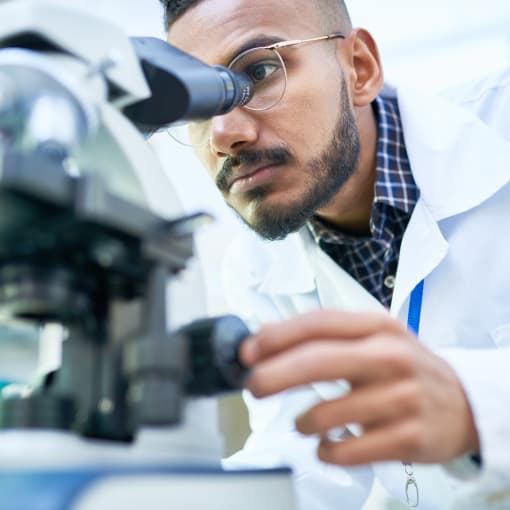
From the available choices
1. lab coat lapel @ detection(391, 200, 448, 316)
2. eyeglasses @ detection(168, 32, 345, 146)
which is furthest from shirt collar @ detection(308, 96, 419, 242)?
eyeglasses @ detection(168, 32, 345, 146)

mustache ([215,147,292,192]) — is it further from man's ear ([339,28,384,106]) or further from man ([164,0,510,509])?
man's ear ([339,28,384,106])

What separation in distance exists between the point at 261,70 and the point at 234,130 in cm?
17

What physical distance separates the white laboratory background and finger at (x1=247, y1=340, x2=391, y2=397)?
2.05 m

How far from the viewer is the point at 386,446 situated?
535 millimetres

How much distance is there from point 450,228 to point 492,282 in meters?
0.15

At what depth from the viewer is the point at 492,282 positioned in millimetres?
1240

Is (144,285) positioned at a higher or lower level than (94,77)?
lower

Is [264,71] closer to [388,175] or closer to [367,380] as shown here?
[388,175]

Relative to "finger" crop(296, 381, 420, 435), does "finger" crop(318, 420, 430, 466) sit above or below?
below

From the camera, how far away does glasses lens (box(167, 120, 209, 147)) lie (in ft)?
4.68

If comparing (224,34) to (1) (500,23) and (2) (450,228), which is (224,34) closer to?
(2) (450,228)

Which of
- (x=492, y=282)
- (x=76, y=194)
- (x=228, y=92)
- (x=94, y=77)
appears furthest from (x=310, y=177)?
(x=76, y=194)

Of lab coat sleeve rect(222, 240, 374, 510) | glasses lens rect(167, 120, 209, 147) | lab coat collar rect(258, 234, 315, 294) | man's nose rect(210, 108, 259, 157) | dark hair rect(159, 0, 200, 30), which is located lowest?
lab coat sleeve rect(222, 240, 374, 510)

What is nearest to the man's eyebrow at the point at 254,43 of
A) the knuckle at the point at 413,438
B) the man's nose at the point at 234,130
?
the man's nose at the point at 234,130
